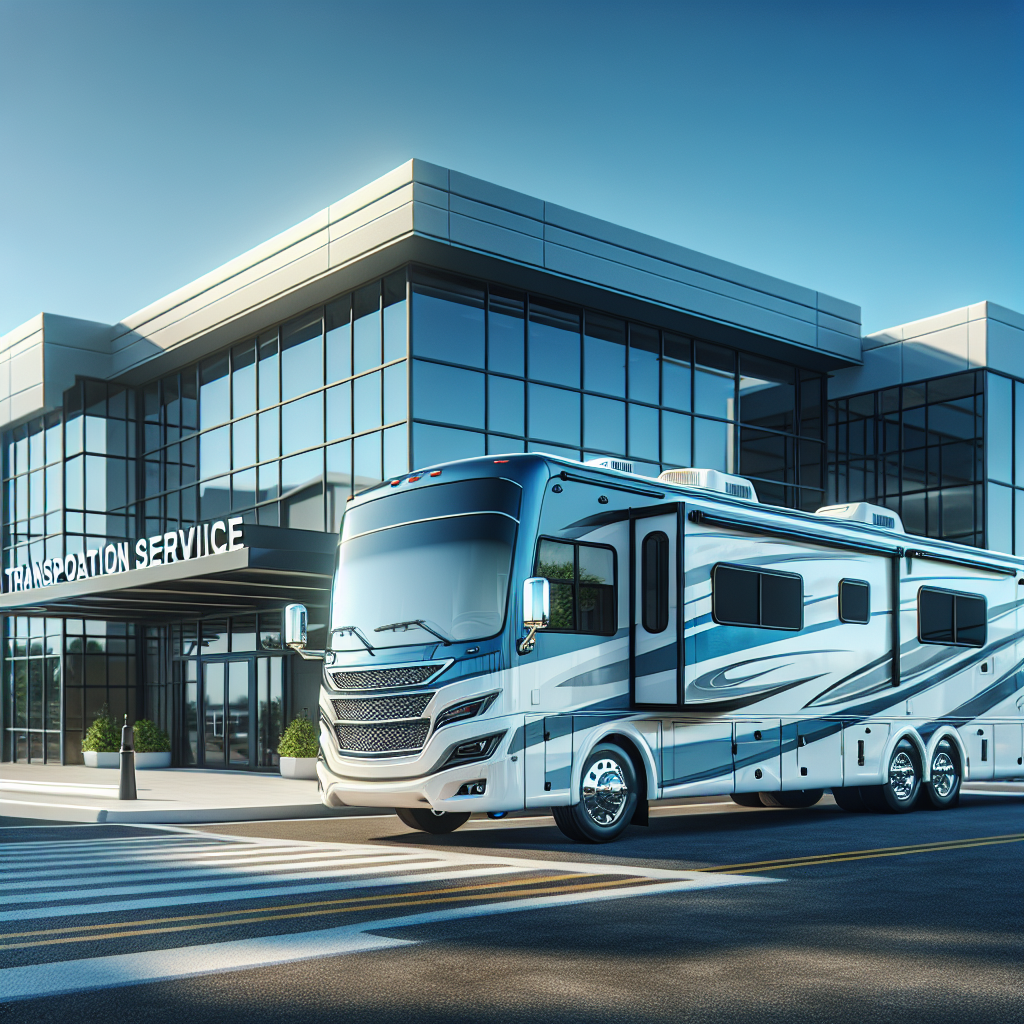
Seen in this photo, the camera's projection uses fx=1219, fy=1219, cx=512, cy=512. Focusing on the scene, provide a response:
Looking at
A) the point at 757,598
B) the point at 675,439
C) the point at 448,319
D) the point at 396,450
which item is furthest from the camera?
the point at 675,439

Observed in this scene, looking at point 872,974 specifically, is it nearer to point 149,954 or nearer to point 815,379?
point 149,954

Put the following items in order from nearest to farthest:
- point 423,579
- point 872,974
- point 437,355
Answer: point 872,974, point 423,579, point 437,355

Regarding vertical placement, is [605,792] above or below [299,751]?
above

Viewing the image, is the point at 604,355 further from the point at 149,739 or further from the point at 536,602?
the point at 536,602

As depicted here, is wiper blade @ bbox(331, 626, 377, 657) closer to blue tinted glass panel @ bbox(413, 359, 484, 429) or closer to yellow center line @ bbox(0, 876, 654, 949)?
yellow center line @ bbox(0, 876, 654, 949)

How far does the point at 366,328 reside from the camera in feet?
77.4

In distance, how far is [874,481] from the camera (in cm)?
3039

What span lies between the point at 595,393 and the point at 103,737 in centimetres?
1401

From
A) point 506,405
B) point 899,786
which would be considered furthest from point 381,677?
point 506,405

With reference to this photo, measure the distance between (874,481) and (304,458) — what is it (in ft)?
47.1

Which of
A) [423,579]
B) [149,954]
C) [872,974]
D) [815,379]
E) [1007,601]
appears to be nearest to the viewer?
[872,974]

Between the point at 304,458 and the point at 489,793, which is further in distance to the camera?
the point at 304,458

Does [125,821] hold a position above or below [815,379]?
below

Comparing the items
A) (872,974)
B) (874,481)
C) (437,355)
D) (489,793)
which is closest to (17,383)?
(437,355)
